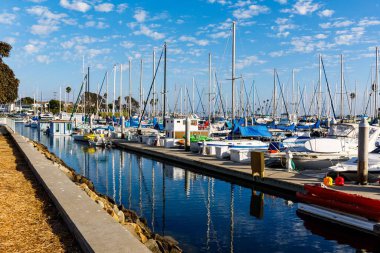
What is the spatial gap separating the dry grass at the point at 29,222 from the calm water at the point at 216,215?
4767mm

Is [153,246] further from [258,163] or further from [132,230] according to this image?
[258,163]

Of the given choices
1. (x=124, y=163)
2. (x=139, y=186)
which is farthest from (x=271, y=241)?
(x=124, y=163)

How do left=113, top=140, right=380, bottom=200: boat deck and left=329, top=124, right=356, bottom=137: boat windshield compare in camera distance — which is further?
left=329, top=124, right=356, bottom=137: boat windshield

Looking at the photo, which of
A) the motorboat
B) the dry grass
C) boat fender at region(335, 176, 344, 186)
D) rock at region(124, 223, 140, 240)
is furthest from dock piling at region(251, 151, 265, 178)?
rock at region(124, 223, 140, 240)

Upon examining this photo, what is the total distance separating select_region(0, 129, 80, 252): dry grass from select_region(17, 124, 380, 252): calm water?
477 cm

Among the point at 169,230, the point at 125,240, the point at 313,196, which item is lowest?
the point at 169,230

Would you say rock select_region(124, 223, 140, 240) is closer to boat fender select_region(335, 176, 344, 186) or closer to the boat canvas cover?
boat fender select_region(335, 176, 344, 186)

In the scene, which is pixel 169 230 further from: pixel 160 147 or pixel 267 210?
pixel 160 147

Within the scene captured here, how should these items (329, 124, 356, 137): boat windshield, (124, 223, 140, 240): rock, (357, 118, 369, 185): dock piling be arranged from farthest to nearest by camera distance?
(329, 124, 356, 137): boat windshield < (357, 118, 369, 185): dock piling < (124, 223, 140, 240): rock

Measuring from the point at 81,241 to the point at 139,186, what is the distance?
1638 cm

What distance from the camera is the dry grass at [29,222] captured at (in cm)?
723

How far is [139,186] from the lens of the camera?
23422 millimetres

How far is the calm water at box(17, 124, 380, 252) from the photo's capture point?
12.9 meters

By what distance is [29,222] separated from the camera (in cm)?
870
